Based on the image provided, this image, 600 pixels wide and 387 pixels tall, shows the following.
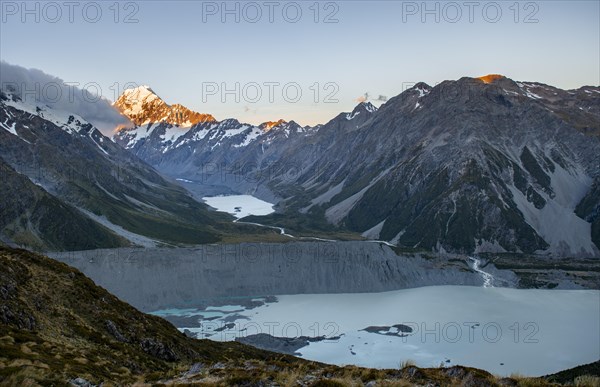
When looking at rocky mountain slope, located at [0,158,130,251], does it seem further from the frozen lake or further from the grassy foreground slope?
the grassy foreground slope

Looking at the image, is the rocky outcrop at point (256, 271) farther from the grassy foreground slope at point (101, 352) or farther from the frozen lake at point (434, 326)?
the grassy foreground slope at point (101, 352)

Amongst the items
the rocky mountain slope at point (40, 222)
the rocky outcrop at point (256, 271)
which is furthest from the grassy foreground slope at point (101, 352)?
the rocky mountain slope at point (40, 222)

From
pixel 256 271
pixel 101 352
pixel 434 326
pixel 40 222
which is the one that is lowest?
pixel 434 326

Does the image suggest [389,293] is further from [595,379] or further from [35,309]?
[595,379]

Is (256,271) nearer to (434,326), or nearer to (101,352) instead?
(434,326)

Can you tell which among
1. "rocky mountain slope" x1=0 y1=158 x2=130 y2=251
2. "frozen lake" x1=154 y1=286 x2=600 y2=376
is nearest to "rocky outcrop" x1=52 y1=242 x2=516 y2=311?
"frozen lake" x1=154 y1=286 x2=600 y2=376

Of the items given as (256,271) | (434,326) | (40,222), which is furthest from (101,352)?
(40,222)

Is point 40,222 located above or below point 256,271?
above
